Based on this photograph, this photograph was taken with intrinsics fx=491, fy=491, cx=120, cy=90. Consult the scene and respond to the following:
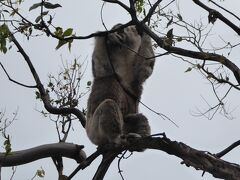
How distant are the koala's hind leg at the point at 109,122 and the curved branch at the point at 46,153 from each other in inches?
28.1

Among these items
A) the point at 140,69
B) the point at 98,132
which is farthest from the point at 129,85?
the point at 98,132

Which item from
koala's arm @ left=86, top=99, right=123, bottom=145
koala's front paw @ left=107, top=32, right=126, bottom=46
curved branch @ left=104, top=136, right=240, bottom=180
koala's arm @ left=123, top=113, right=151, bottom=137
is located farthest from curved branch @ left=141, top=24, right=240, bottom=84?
koala's front paw @ left=107, top=32, right=126, bottom=46

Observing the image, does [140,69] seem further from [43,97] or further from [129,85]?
[43,97]

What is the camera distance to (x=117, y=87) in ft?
26.1

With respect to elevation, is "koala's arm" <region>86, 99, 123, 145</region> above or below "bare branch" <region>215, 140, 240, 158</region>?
above

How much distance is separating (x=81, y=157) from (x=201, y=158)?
261cm

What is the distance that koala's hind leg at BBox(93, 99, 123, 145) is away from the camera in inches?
288

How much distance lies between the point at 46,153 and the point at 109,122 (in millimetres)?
1245

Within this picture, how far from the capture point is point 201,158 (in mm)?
4309

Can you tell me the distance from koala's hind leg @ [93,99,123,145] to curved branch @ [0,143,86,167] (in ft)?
2.35

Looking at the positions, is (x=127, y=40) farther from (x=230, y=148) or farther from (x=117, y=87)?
(x=230, y=148)

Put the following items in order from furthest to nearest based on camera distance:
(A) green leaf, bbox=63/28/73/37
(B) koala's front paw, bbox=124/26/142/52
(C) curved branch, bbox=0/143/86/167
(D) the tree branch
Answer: (B) koala's front paw, bbox=124/26/142/52 → (C) curved branch, bbox=0/143/86/167 → (A) green leaf, bbox=63/28/73/37 → (D) the tree branch

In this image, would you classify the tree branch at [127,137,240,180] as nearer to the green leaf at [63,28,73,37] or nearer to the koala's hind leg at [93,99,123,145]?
the green leaf at [63,28,73,37]

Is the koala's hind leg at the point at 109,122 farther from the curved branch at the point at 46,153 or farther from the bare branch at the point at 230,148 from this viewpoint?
the bare branch at the point at 230,148
